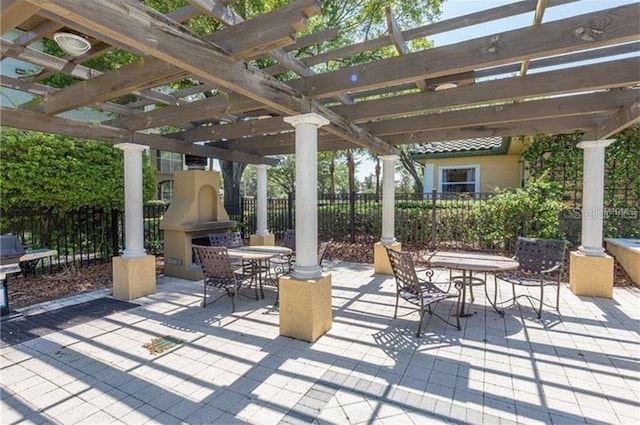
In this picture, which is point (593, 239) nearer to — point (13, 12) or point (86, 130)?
point (13, 12)

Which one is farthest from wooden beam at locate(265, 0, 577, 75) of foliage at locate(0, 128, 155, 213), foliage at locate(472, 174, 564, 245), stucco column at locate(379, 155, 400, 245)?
foliage at locate(0, 128, 155, 213)

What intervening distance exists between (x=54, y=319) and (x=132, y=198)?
210cm

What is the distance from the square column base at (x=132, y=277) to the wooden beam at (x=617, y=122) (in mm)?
7507

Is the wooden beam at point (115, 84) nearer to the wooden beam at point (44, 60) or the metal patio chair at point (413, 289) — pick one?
the wooden beam at point (44, 60)

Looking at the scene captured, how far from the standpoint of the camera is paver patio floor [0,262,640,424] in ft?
8.72

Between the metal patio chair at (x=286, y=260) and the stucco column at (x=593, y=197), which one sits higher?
Answer: the stucco column at (x=593, y=197)

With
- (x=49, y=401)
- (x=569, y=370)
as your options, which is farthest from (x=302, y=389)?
(x=569, y=370)

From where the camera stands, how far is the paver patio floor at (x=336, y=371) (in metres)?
2.66

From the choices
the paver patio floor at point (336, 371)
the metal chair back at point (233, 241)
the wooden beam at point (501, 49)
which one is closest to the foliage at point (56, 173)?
the metal chair back at point (233, 241)

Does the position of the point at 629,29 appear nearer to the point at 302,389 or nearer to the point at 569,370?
the point at 569,370

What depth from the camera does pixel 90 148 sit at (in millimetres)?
7398

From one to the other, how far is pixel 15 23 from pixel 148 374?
3044 millimetres

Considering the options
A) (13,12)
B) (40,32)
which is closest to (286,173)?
(40,32)

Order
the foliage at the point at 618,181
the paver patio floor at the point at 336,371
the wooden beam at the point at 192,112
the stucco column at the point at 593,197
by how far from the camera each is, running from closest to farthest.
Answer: the paver patio floor at the point at 336,371
the wooden beam at the point at 192,112
the stucco column at the point at 593,197
the foliage at the point at 618,181
